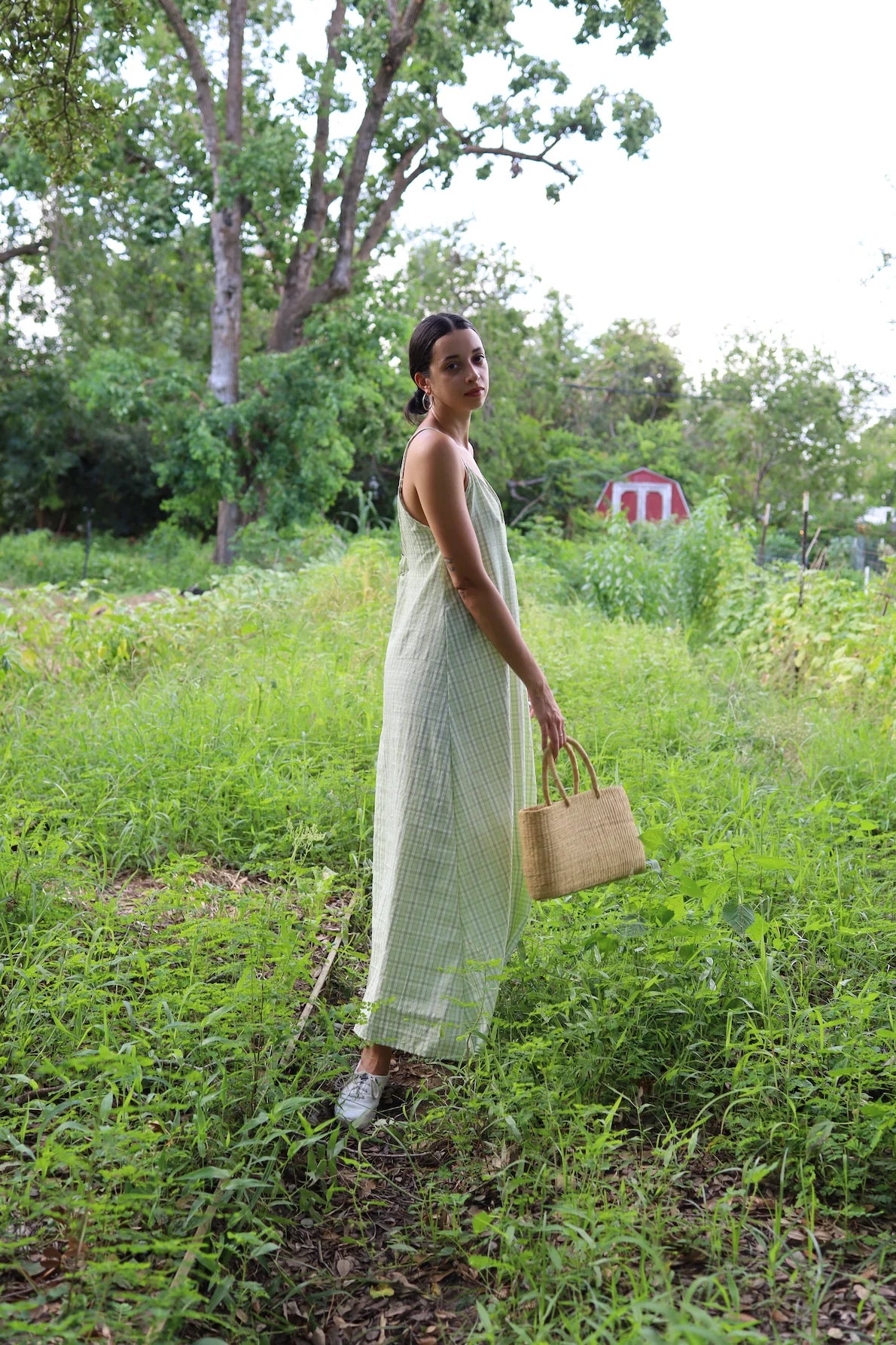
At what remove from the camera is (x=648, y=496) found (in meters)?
31.0

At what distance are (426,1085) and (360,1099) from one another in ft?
1.02

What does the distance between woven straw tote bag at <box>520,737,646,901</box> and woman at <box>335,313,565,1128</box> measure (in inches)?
6.2

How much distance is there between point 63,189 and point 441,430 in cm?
1968

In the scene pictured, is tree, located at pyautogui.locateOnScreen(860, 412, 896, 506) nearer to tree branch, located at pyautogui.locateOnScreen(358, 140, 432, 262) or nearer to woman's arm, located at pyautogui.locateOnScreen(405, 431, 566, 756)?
tree branch, located at pyautogui.locateOnScreen(358, 140, 432, 262)

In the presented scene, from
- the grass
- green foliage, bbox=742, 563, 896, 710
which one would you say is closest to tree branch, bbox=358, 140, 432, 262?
green foliage, bbox=742, 563, 896, 710

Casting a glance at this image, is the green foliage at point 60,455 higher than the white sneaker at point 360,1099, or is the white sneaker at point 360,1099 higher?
the green foliage at point 60,455

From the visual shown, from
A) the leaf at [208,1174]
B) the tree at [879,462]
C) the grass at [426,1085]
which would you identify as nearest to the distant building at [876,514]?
the tree at [879,462]

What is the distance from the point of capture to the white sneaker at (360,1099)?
289cm

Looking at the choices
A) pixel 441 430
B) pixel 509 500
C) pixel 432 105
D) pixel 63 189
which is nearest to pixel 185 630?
pixel 441 430

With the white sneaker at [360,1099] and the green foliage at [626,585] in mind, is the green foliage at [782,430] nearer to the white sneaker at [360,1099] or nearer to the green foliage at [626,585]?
the green foliage at [626,585]

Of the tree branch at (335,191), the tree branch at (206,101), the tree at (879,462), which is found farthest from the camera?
the tree at (879,462)

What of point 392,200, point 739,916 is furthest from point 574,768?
point 392,200

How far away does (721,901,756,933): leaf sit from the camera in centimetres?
304

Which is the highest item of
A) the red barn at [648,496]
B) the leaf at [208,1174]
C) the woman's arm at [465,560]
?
the red barn at [648,496]
